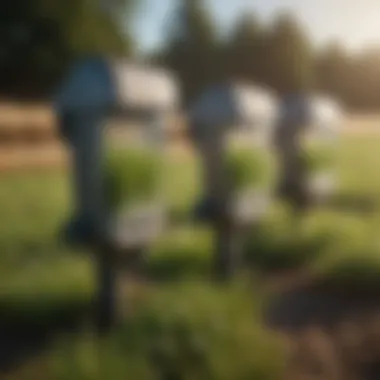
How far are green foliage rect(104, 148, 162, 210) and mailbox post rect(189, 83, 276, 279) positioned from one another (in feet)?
0.36

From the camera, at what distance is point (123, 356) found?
92 centimetres

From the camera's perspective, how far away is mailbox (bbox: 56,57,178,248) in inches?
35.6

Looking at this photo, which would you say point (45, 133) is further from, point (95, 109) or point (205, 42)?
point (205, 42)

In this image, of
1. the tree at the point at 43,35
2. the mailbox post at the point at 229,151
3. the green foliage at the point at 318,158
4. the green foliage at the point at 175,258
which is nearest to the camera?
the tree at the point at 43,35

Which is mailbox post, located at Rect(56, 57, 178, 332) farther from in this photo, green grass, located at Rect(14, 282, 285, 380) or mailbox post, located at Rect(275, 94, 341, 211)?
mailbox post, located at Rect(275, 94, 341, 211)

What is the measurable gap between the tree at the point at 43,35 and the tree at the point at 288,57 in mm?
211

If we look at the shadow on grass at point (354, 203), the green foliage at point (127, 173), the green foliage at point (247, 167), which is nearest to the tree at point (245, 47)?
the green foliage at point (127, 173)

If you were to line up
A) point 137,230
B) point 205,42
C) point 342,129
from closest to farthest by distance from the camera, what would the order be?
point 205,42 < point 137,230 < point 342,129

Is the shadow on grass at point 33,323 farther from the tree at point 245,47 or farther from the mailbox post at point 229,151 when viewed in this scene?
the tree at point 245,47

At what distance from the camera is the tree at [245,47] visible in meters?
0.90

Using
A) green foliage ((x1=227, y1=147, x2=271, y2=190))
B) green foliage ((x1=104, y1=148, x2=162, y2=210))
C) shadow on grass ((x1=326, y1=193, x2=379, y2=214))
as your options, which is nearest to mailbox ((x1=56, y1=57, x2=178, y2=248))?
green foliage ((x1=104, y1=148, x2=162, y2=210))

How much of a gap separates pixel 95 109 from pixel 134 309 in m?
0.30

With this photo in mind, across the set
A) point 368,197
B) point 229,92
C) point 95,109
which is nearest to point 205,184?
point 229,92

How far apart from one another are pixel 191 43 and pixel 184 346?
1.23 feet
